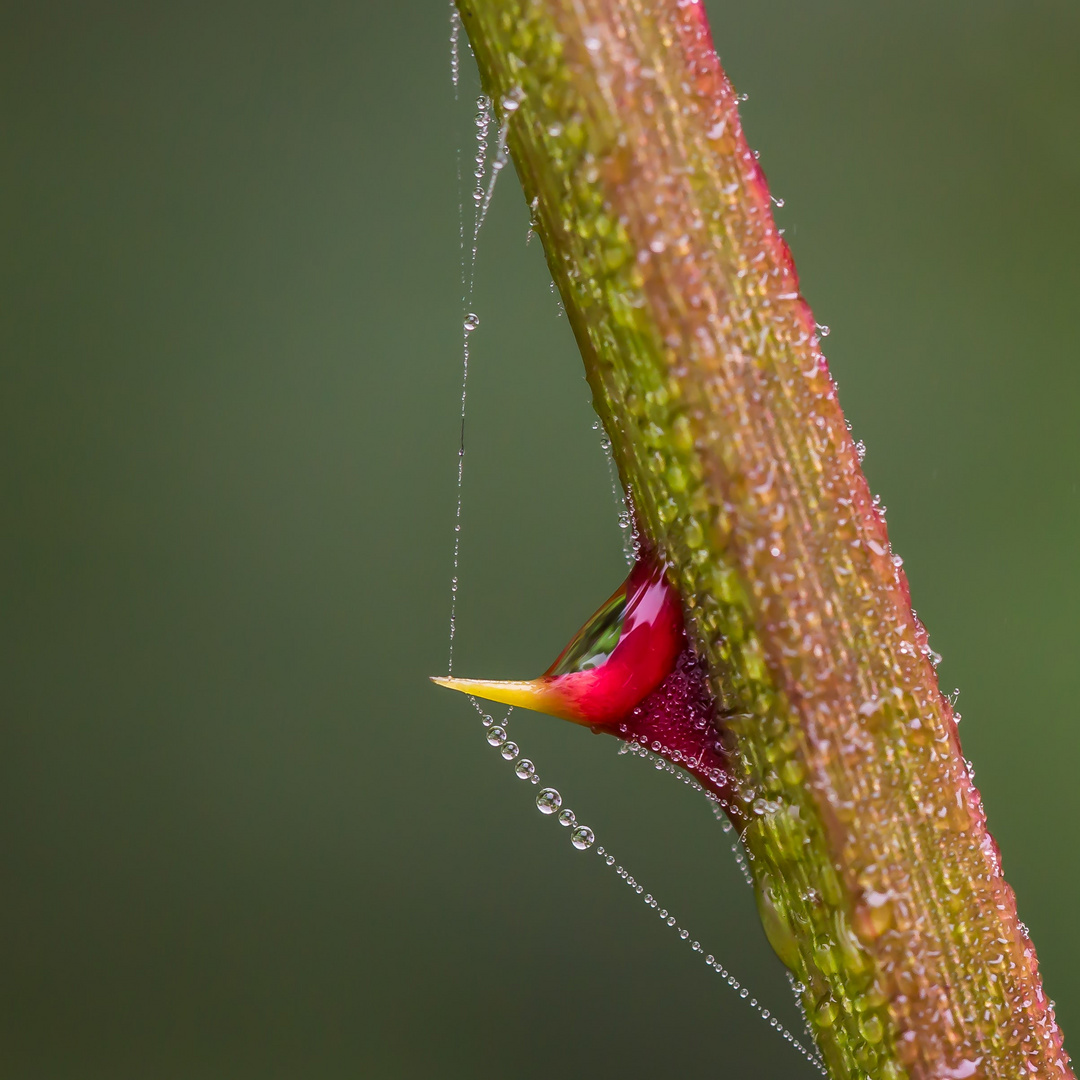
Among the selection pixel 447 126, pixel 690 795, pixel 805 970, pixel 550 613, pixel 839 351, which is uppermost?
pixel 447 126

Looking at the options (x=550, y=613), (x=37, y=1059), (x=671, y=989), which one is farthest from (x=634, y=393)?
(x=37, y=1059)

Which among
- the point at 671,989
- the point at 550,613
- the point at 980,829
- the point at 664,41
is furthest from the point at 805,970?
the point at 671,989

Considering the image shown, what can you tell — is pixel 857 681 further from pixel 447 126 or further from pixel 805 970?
pixel 447 126

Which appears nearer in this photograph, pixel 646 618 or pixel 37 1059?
pixel 646 618

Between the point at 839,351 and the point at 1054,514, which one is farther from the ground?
the point at 839,351

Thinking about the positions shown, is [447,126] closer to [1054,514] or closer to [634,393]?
[1054,514]

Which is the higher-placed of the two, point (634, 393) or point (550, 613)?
point (634, 393)
